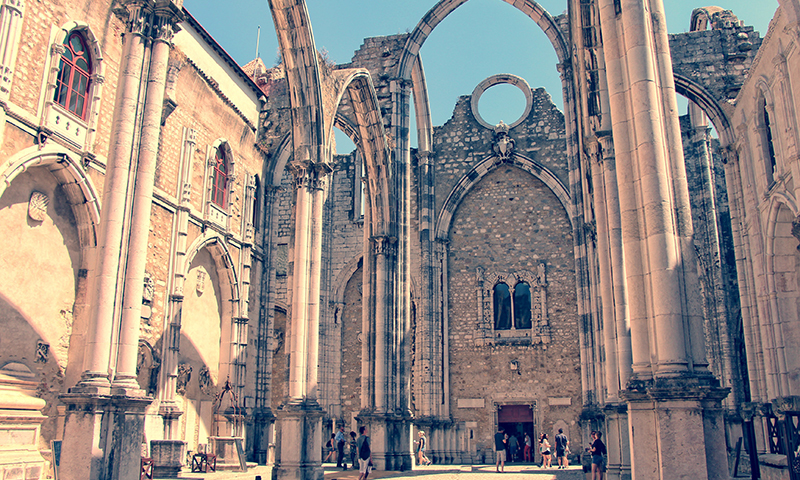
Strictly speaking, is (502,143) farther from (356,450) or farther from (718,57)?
(356,450)

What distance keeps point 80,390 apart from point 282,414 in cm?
473

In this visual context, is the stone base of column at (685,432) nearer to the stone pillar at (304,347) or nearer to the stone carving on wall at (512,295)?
the stone pillar at (304,347)

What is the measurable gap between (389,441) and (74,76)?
997 cm

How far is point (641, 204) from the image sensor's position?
22.1 feet

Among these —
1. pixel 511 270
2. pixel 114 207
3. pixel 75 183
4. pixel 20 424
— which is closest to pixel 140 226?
pixel 114 207

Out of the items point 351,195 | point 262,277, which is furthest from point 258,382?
point 351,195

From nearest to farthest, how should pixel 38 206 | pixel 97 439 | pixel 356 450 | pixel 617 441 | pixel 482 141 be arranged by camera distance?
pixel 97 439 < pixel 617 441 < pixel 38 206 < pixel 356 450 < pixel 482 141

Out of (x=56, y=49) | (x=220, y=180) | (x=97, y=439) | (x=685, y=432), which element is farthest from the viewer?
(x=220, y=180)

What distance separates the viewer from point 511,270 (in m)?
20.3

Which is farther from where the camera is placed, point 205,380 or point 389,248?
point 389,248

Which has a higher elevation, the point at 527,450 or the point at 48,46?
the point at 48,46

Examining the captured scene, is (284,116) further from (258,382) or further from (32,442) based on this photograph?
(32,442)

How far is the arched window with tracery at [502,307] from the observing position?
65.8 feet

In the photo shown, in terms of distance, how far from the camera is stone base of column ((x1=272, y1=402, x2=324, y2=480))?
35.1 ft
